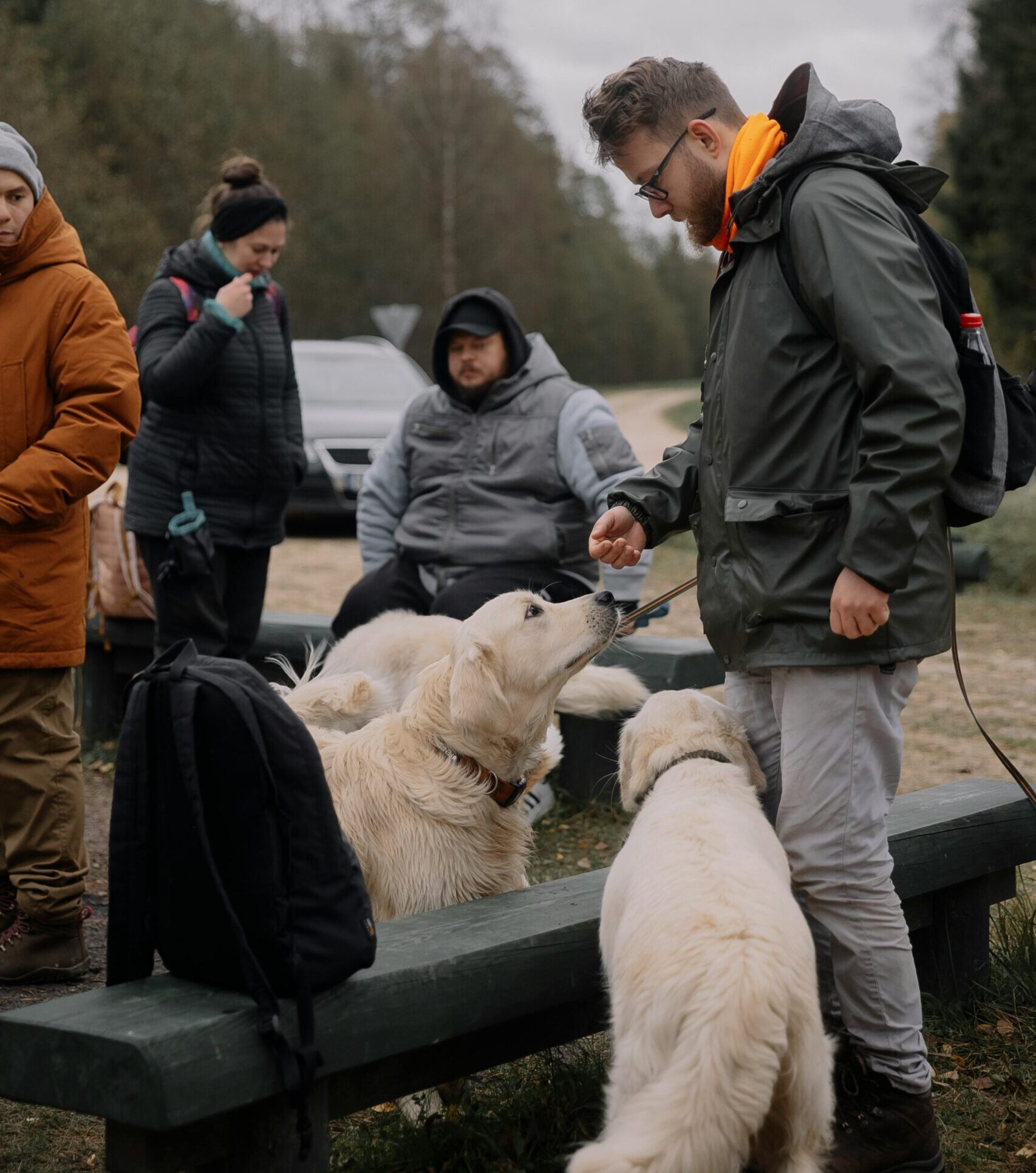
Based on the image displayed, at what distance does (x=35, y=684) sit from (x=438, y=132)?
41.7 meters

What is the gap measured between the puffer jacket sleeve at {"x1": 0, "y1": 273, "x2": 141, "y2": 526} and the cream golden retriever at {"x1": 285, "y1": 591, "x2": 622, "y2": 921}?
102 centimetres

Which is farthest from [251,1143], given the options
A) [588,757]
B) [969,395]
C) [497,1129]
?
[588,757]

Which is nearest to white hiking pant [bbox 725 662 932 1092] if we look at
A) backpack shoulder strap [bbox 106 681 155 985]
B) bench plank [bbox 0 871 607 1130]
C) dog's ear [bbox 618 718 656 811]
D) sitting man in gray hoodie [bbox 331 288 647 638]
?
dog's ear [bbox 618 718 656 811]

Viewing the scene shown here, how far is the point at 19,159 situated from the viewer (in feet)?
11.3

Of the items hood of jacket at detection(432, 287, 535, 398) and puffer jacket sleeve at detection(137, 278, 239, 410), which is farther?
hood of jacket at detection(432, 287, 535, 398)

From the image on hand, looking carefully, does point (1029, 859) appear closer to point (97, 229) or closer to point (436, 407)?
point (436, 407)

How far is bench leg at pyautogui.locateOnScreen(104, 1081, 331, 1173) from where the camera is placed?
2088 mm

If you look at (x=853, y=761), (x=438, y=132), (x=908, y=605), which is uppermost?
(x=438, y=132)

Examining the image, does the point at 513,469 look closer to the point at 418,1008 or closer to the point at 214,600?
the point at 214,600

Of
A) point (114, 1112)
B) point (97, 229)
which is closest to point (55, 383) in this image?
point (114, 1112)

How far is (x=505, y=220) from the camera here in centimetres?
4428

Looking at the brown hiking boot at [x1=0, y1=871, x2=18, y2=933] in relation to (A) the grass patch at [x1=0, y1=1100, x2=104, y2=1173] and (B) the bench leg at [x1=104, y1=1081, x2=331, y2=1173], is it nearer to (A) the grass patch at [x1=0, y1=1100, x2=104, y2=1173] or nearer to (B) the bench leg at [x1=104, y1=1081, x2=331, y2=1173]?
(A) the grass patch at [x1=0, y1=1100, x2=104, y2=1173]

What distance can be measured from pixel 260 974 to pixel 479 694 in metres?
1.20

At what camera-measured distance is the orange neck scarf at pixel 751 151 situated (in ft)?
8.51
